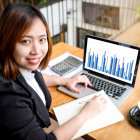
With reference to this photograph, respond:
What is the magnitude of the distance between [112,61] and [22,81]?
1.95ft

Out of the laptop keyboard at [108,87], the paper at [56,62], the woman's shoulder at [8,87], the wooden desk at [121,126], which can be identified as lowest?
the wooden desk at [121,126]

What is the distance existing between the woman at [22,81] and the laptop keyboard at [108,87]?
15 cm

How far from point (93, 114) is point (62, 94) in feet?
0.95

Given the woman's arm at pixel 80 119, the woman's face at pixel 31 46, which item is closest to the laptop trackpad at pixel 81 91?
the woman's arm at pixel 80 119

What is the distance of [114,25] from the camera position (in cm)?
439

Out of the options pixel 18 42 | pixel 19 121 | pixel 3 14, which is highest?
pixel 3 14

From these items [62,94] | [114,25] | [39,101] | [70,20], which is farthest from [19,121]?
[70,20]

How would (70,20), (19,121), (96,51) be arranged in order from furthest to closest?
(70,20), (96,51), (19,121)

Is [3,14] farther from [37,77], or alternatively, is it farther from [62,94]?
[62,94]

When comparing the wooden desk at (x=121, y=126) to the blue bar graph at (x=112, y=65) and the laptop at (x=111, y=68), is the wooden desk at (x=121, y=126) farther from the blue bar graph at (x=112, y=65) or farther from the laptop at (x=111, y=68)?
the blue bar graph at (x=112, y=65)

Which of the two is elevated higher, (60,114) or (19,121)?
(19,121)

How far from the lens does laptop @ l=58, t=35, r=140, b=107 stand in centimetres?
111

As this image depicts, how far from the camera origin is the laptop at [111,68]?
3.64 ft

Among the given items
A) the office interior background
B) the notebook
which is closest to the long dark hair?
the notebook
